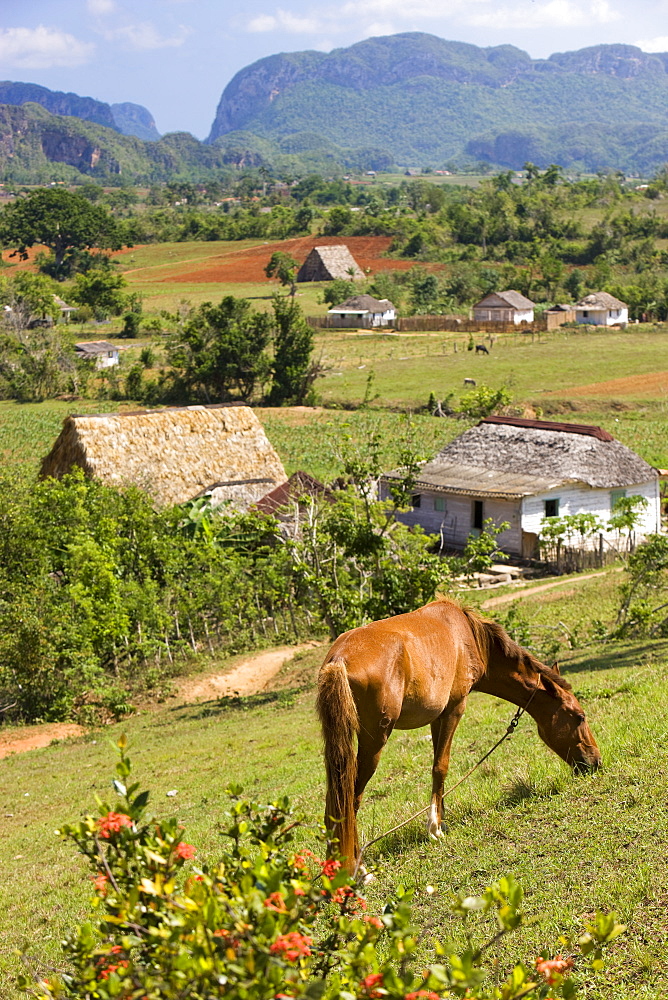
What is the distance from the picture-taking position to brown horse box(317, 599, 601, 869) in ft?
21.1

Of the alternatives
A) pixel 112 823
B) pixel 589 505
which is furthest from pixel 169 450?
pixel 112 823

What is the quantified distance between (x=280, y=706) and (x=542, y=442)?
1603cm

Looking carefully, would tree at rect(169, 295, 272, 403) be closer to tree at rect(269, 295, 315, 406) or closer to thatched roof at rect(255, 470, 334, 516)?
tree at rect(269, 295, 315, 406)

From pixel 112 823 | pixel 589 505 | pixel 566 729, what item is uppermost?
pixel 112 823

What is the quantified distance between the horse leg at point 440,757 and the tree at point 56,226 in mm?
109450

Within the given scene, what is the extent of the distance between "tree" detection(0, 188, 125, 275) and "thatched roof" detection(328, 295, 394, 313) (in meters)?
44.2

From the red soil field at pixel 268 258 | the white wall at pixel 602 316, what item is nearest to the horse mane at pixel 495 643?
the white wall at pixel 602 316

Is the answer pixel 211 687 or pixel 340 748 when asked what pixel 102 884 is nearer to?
pixel 340 748

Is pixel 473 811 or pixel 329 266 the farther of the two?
pixel 329 266

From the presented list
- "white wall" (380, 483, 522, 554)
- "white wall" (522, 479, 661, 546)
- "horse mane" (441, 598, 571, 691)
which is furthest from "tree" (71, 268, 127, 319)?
"horse mane" (441, 598, 571, 691)

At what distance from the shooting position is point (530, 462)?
29.3 metres

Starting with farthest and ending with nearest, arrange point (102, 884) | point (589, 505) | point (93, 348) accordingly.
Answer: point (93, 348) < point (589, 505) < point (102, 884)

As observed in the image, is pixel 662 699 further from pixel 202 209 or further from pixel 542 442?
pixel 202 209

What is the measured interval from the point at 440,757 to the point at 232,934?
4.65m
